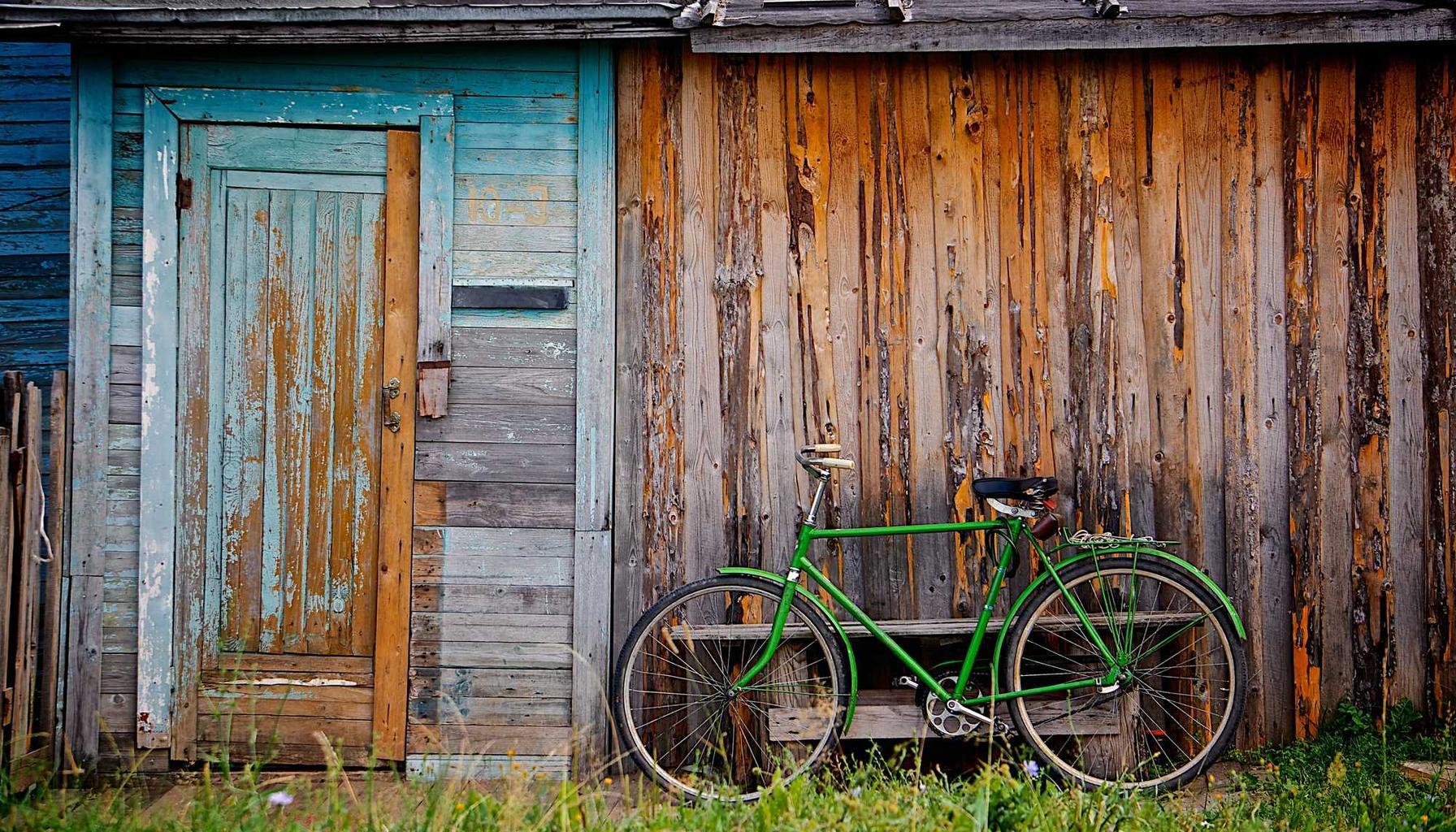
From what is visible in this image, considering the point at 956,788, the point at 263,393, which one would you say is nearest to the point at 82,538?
the point at 263,393

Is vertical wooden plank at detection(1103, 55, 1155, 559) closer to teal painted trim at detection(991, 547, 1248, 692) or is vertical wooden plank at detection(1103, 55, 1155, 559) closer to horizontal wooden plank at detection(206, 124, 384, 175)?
teal painted trim at detection(991, 547, 1248, 692)

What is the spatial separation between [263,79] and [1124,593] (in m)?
4.04

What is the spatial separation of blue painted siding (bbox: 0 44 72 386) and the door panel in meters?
1.61

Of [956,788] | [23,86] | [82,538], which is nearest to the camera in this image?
[956,788]

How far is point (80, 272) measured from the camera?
4.09 m

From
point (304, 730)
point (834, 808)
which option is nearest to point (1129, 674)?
point (834, 808)

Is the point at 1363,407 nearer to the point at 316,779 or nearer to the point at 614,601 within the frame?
the point at 614,601

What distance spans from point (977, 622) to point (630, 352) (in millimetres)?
1752

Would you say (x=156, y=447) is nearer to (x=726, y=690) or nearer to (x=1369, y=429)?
(x=726, y=690)

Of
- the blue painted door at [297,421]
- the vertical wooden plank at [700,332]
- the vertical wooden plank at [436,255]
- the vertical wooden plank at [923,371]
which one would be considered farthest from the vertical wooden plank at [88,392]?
the vertical wooden plank at [923,371]

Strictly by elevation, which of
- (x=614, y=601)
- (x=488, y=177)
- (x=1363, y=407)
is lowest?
(x=614, y=601)

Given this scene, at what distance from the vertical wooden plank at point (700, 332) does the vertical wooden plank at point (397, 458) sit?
3.61ft

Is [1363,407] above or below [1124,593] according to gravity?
above

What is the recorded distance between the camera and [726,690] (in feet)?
12.8
